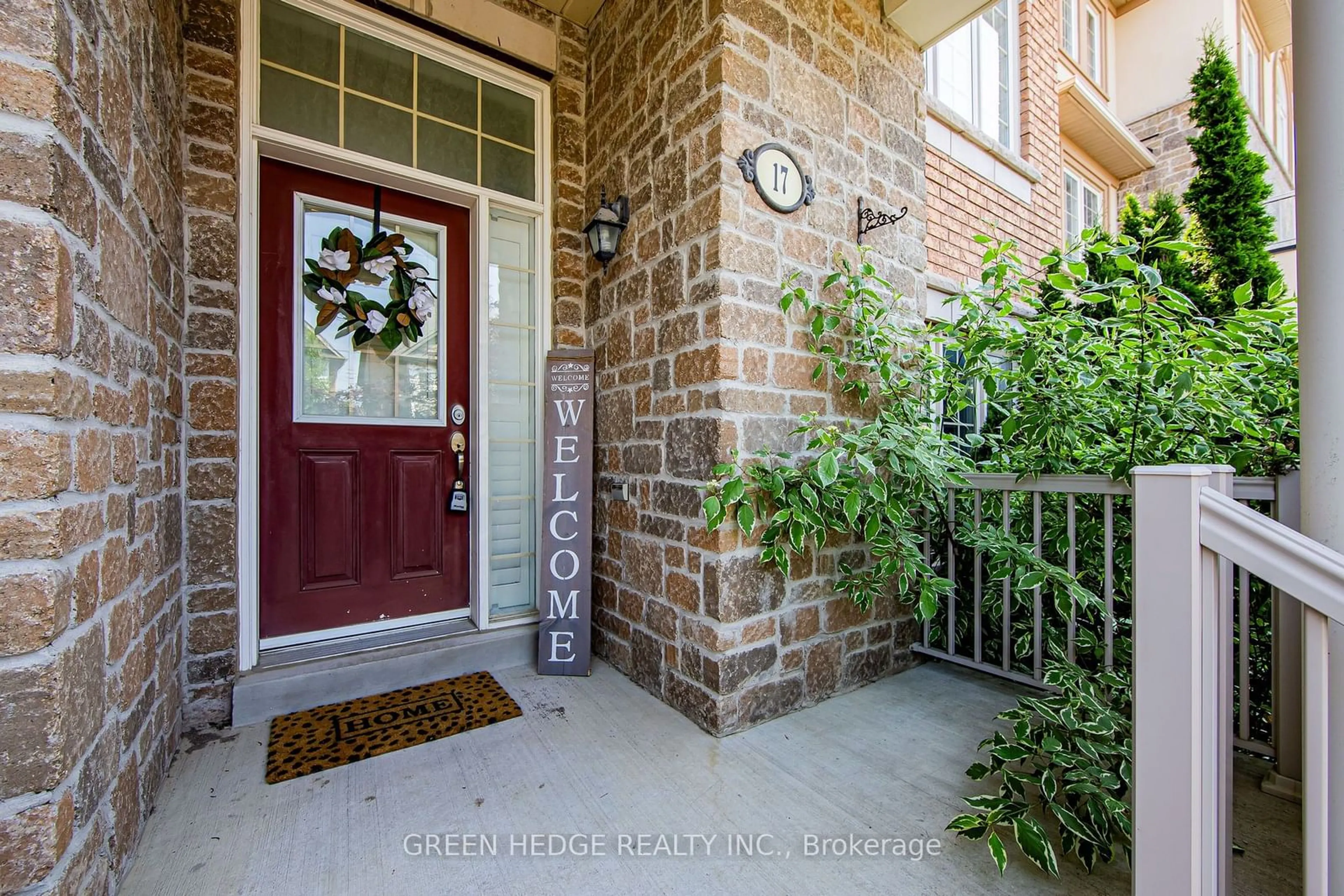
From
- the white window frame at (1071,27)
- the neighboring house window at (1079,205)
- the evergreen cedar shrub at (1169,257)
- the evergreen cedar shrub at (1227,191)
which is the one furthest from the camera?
the white window frame at (1071,27)

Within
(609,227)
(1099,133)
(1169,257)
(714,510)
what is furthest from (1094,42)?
(714,510)

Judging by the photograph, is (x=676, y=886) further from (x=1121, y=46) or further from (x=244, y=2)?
(x=1121, y=46)

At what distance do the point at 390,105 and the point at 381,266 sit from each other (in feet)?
2.37

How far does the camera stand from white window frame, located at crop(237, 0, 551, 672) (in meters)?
2.16

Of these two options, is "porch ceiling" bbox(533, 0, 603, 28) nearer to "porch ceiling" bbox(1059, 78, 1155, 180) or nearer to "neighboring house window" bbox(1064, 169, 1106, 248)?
"porch ceiling" bbox(1059, 78, 1155, 180)

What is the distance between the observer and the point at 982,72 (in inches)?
170

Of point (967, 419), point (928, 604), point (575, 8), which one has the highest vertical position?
point (575, 8)

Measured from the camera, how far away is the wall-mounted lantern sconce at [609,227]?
2.60 metres

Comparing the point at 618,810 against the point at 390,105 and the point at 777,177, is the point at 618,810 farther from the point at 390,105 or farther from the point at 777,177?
the point at 390,105

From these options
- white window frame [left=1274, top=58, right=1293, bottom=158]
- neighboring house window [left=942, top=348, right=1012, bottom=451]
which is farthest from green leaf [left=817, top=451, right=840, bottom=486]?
white window frame [left=1274, top=58, right=1293, bottom=158]

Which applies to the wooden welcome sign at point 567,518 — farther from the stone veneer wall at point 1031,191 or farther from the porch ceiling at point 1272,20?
the porch ceiling at point 1272,20

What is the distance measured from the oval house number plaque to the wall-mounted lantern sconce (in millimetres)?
700

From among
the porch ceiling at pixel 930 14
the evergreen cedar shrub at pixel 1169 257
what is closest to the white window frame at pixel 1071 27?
the evergreen cedar shrub at pixel 1169 257

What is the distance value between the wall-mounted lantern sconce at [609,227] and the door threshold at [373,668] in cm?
189
